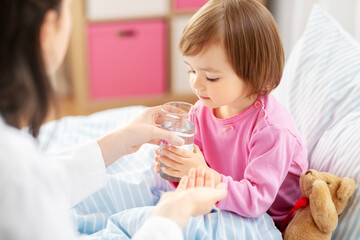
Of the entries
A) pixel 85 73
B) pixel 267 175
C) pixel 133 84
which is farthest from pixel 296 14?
pixel 267 175

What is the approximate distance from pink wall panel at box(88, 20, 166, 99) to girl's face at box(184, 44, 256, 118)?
6.02 ft

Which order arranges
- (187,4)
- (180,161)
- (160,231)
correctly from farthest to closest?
(187,4) < (180,161) < (160,231)

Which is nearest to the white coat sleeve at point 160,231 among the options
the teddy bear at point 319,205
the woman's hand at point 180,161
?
the woman's hand at point 180,161

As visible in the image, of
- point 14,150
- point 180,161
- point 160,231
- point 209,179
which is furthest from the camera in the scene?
point 180,161

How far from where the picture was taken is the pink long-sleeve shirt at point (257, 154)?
4.02ft

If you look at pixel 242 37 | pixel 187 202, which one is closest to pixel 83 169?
pixel 187 202

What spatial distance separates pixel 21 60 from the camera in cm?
89

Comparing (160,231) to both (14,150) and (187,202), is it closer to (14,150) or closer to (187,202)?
(187,202)

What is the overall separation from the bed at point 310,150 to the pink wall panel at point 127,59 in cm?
139

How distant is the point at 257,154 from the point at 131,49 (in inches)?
79.5

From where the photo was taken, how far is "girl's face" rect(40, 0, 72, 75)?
909 millimetres

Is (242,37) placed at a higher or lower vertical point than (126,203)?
higher

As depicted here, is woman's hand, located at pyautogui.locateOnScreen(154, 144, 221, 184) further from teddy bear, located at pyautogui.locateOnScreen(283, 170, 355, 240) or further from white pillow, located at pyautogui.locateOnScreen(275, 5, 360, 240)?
white pillow, located at pyautogui.locateOnScreen(275, 5, 360, 240)

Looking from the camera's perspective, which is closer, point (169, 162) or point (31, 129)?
point (31, 129)
